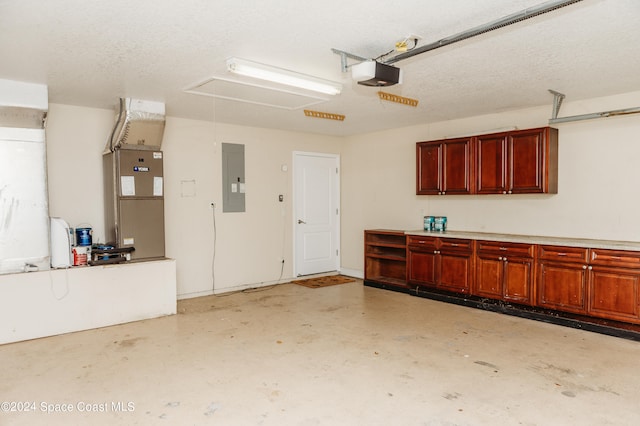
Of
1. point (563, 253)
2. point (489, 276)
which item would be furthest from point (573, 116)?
point (489, 276)

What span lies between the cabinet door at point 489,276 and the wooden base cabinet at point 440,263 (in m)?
0.11

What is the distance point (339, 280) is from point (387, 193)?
1723 mm

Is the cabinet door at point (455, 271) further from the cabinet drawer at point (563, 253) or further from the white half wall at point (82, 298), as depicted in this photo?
the white half wall at point (82, 298)

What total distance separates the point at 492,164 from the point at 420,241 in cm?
145

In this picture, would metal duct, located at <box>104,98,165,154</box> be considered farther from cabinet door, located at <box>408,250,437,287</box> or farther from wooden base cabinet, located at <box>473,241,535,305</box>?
wooden base cabinet, located at <box>473,241,535,305</box>

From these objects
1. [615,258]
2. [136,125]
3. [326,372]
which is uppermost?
[136,125]

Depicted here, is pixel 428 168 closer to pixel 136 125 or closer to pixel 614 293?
pixel 614 293

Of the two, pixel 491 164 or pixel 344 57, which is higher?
pixel 344 57

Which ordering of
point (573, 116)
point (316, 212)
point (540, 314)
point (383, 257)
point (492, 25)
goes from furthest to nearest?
point (316, 212), point (383, 257), point (573, 116), point (540, 314), point (492, 25)

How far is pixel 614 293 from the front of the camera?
427cm

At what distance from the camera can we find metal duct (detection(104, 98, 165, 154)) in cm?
485

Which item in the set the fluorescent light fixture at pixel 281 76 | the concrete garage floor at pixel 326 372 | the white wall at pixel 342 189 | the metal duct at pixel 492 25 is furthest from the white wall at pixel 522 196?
the metal duct at pixel 492 25

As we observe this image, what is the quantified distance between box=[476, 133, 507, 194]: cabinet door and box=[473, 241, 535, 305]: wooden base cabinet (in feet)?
2.50

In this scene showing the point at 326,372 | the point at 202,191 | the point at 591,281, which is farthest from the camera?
the point at 202,191
